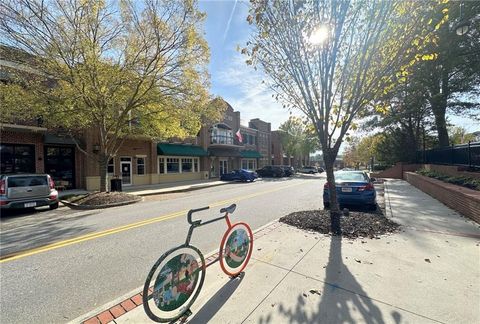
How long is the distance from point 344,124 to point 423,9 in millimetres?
2808

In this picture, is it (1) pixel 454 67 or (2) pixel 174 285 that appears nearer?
(2) pixel 174 285

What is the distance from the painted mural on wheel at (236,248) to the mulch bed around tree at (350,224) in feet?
8.84

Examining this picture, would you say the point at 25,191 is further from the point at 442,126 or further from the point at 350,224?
the point at 442,126

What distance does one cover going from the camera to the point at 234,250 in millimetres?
3551

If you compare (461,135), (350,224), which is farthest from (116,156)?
(461,135)

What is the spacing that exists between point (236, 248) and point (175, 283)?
1.17m

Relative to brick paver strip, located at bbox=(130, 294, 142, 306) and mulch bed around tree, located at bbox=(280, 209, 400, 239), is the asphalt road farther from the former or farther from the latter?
mulch bed around tree, located at bbox=(280, 209, 400, 239)

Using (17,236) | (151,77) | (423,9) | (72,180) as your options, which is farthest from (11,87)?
(423,9)

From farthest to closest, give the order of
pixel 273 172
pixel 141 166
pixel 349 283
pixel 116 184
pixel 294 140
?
pixel 294 140 → pixel 273 172 → pixel 141 166 → pixel 116 184 → pixel 349 283

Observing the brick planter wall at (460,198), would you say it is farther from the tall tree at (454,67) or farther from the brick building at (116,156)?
the brick building at (116,156)

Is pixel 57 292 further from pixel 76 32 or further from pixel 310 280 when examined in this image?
pixel 76 32

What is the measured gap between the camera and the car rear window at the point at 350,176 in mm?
8946

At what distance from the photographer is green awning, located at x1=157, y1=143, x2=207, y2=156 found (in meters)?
22.8

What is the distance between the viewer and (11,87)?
33.7 feet
